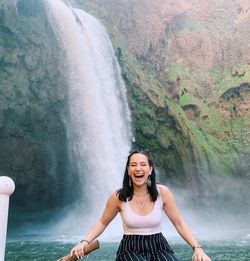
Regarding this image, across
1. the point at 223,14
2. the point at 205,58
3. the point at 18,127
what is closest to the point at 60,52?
the point at 18,127

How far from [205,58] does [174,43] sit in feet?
5.59

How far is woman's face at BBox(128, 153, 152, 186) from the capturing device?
2.45 meters

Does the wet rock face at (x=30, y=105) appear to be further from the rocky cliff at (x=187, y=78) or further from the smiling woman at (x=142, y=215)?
the smiling woman at (x=142, y=215)

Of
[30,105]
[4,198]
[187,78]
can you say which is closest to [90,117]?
[30,105]

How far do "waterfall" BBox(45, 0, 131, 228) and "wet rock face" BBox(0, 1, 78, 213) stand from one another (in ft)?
1.75

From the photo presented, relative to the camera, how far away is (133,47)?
20031mm

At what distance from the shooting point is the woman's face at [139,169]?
2451 mm

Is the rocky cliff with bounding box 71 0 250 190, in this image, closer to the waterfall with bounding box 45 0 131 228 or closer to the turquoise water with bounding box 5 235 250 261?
the waterfall with bounding box 45 0 131 228

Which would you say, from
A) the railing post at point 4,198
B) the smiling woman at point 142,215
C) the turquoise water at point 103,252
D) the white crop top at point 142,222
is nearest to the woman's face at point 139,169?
the smiling woman at point 142,215

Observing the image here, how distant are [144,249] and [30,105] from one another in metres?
12.8

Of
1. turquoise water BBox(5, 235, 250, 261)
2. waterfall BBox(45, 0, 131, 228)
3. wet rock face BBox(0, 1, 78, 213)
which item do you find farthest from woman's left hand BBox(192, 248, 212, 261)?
waterfall BBox(45, 0, 131, 228)

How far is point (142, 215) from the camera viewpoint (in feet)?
7.84

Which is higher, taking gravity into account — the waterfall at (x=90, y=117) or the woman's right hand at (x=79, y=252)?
the waterfall at (x=90, y=117)

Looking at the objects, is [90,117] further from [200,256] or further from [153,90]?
[200,256]
